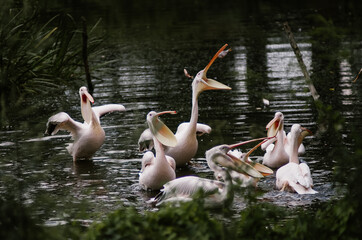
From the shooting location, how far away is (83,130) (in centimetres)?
847

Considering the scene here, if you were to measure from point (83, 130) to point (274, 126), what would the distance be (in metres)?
2.30

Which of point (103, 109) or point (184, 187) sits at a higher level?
point (103, 109)

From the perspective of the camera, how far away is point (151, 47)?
16.8 m

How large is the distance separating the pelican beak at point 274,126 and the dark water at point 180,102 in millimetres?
426

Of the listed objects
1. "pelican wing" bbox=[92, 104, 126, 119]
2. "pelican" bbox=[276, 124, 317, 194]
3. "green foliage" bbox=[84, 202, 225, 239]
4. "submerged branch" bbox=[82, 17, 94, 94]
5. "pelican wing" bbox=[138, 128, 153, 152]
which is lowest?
"pelican" bbox=[276, 124, 317, 194]

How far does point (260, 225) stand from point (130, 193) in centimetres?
294

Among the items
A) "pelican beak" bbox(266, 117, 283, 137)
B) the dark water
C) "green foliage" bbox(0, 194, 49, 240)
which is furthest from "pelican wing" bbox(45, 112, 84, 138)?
"green foliage" bbox(0, 194, 49, 240)

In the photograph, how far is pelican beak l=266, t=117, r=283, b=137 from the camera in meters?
7.97

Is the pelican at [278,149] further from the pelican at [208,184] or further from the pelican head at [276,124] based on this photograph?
the pelican at [208,184]

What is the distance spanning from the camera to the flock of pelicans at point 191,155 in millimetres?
6270

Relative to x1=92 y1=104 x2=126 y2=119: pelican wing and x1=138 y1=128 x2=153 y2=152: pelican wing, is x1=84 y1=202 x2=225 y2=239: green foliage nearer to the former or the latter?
x1=138 y1=128 x2=153 y2=152: pelican wing

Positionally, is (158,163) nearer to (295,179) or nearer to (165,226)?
(295,179)

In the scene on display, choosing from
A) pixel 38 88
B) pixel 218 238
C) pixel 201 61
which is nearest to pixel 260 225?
pixel 218 238

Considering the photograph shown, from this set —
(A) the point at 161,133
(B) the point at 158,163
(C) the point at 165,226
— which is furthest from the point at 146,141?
(C) the point at 165,226
